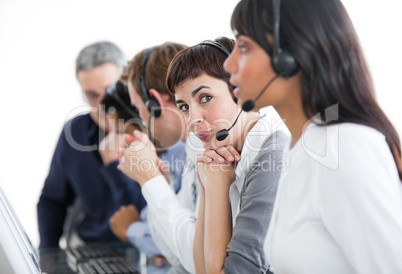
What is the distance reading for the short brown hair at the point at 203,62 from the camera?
87 cm

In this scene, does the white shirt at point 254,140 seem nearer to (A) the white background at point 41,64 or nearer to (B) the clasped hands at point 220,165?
(B) the clasped hands at point 220,165

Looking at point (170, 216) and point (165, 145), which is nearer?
point (170, 216)

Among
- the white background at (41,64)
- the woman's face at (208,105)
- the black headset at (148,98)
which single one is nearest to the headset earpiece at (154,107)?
the black headset at (148,98)

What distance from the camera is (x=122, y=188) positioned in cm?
159

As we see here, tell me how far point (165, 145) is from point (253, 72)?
23.7 inches

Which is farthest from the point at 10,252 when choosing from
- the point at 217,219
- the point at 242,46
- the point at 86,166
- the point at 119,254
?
the point at 86,166

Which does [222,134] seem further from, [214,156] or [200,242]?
[200,242]

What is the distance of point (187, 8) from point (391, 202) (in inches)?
55.6

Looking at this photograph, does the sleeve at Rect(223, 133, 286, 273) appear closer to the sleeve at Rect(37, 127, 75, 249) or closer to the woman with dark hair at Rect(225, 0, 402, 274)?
the woman with dark hair at Rect(225, 0, 402, 274)

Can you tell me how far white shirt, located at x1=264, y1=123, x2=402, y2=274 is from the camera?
0.62 m

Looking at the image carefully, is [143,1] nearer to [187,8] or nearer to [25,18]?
[187,8]

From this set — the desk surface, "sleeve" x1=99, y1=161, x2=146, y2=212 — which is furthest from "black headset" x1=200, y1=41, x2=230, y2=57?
"sleeve" x1=99, y1=161, x2=146, y2=212

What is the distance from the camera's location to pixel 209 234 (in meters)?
0.87

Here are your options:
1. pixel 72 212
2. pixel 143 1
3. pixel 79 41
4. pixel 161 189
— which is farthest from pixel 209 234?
pixel 79 41
